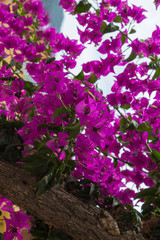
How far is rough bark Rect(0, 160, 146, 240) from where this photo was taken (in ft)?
2.39

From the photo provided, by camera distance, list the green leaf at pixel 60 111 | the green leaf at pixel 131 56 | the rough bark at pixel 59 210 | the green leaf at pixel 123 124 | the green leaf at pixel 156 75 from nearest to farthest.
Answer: the green leaf at pixel 60 111 < the rough bark at pixel 59 210 < the green leaf at pixel 123 124 < the green leaf at pixel 156 75 < the green leaf at pixel 131 56

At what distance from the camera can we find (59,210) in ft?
2.41

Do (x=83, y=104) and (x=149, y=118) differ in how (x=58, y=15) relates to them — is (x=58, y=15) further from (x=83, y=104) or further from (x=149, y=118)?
(x=83, y=104)

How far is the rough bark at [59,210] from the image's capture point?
729 millimetres

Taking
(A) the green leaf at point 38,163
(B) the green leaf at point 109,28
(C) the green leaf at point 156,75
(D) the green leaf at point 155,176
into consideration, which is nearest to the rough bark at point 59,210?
(A) the green leaf at point 38,163

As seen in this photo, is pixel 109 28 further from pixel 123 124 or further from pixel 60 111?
pixel 60 111

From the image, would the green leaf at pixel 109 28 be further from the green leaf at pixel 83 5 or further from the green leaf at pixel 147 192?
the green leaf at pixel 147 192

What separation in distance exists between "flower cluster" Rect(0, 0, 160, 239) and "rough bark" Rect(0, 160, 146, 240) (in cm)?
12

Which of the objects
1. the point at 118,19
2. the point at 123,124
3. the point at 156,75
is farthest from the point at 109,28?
the point at 123,124

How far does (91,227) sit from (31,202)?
0.64 feet

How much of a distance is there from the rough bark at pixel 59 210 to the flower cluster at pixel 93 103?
0.12m

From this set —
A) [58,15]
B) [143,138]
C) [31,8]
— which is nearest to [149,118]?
[143,138]

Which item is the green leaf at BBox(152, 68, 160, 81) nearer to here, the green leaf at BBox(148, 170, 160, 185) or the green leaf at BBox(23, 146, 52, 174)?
the green leaf at BBox(148, 170, 160, 185)

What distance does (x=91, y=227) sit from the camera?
73cm
